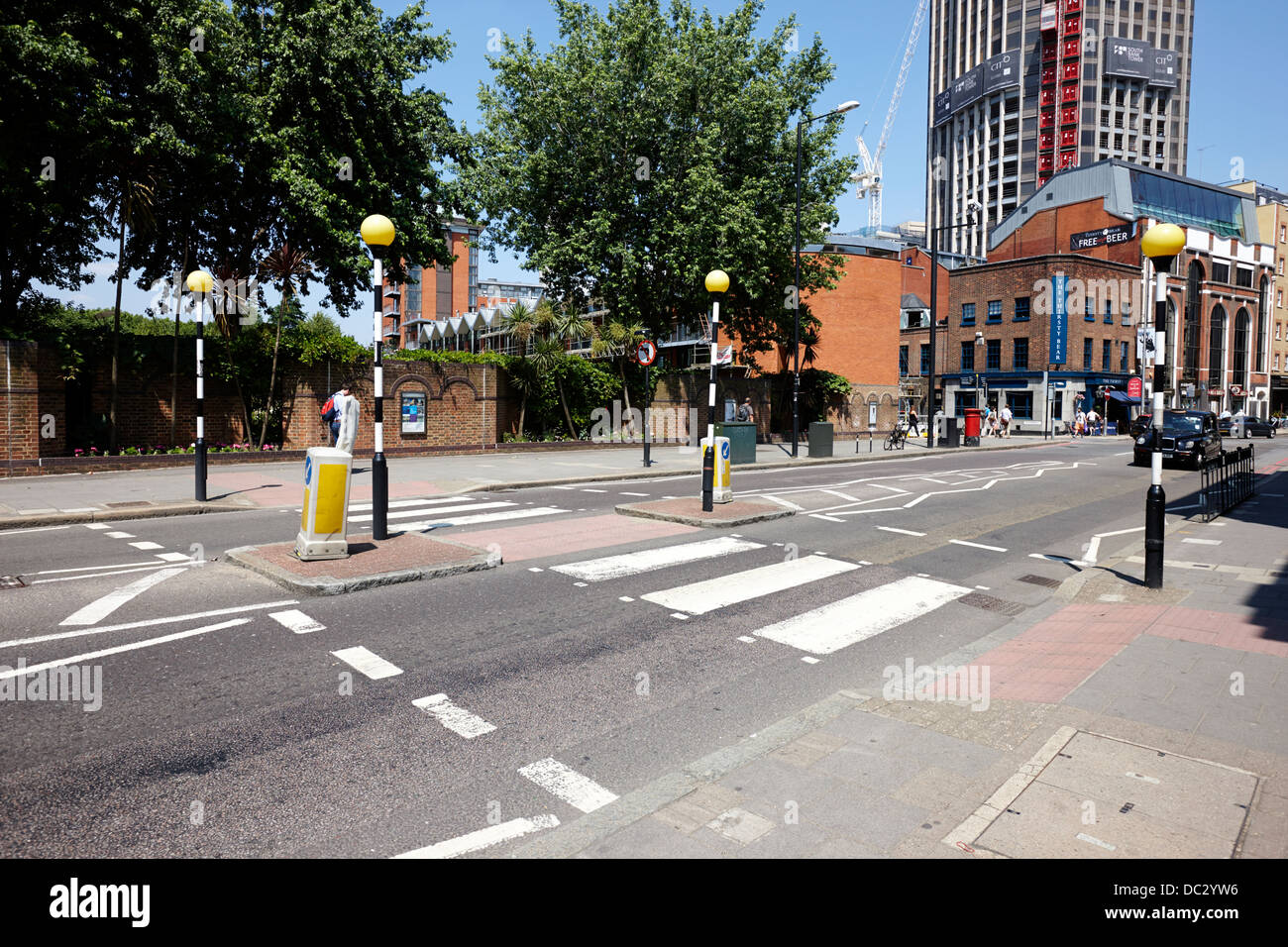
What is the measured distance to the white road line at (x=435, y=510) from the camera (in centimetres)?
1216

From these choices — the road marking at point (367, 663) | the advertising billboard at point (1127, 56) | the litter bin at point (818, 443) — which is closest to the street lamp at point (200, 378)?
the road marking at point (367, 663)

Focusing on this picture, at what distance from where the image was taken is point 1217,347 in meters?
69.0

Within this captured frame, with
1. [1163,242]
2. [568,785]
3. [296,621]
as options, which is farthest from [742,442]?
[568,785]

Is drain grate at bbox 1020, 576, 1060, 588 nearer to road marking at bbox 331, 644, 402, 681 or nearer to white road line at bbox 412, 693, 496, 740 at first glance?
white road line at bbox 412, 693, 496, 740

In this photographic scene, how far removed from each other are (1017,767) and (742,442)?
65.5 feet

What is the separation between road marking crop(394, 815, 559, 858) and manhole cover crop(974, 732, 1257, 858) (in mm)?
1919

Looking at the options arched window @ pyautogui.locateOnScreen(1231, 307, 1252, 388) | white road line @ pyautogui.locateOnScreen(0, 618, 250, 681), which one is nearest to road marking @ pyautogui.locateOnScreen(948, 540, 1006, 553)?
white road line @ pyautogui.locateOnScreen(0, 618, 250, 681)

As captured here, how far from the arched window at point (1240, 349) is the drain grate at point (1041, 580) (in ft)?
259

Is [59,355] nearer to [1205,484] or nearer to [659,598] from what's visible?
[659,598]

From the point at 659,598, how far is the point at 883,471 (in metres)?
16.4

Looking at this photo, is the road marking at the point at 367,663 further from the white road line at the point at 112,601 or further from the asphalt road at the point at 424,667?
the white road line at the point at 112,601

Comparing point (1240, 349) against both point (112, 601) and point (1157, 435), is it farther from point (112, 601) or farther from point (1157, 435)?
point (112, 601)

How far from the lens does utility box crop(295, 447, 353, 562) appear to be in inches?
325
